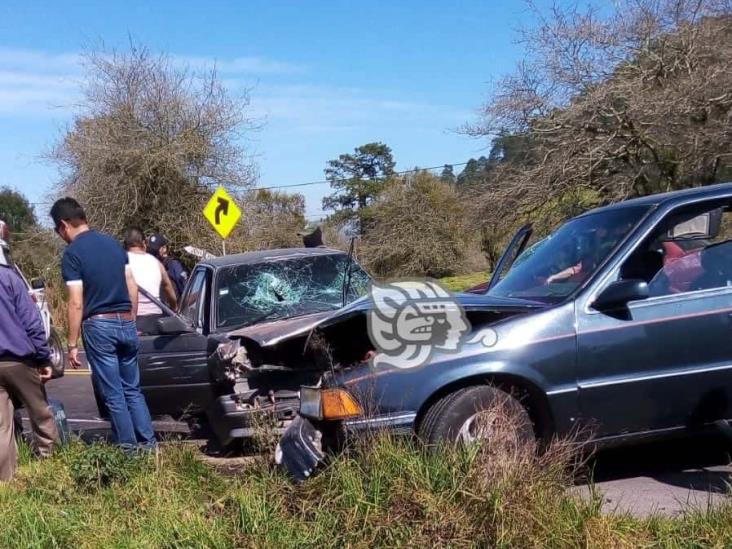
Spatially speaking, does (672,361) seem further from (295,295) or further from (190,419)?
(190,419)

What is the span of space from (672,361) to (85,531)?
129 inches

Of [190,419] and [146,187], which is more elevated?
[146,187]

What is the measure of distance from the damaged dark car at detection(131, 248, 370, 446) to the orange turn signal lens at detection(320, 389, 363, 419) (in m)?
0.87

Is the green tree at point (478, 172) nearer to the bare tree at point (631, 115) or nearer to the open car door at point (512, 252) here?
the bare tree at point (631, 115)

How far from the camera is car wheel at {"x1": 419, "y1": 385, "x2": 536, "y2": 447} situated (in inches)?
165

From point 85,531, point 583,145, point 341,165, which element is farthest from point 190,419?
point 341,165

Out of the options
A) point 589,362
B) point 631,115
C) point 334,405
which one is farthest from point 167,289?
point 631,115

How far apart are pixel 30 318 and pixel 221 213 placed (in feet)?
25.6

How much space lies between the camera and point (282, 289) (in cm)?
709

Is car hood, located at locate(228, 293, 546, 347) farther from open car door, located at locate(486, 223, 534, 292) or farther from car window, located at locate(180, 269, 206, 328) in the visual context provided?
open car door, located at locate(486, 223, 534, 292)

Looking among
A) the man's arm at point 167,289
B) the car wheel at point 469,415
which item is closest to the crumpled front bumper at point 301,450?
the car wheel at point 469,415

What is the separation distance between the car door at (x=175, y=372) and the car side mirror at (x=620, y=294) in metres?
2.98

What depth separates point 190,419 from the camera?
6.89 meters

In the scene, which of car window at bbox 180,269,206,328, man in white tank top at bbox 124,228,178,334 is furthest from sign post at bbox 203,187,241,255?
car window at bbox 180,269,206,328
